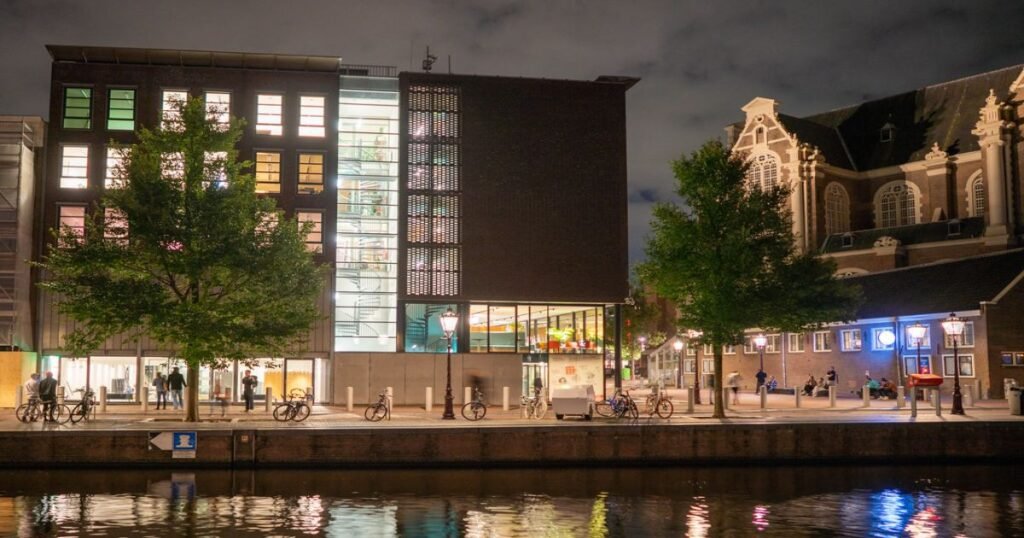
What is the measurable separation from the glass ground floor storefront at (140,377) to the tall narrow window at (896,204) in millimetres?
58205

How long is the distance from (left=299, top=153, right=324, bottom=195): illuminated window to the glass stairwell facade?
4.29 ft

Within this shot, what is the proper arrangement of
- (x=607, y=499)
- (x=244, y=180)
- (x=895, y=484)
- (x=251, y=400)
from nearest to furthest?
(x=607, y=499), (x=895, y=484), (x=244, y=180), (x=251, y=400)

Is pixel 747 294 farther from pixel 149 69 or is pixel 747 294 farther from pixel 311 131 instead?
pixel 149 69

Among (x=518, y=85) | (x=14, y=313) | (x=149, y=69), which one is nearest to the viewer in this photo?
(x=14, y=313)

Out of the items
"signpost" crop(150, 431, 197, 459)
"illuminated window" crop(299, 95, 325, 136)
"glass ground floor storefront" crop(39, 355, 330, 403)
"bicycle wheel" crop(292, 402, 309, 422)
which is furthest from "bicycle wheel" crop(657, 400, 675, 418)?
"illuminated window" crop(299, 95, 325, 136)

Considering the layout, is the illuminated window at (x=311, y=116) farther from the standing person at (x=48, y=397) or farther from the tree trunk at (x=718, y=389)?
the tree trunk at (x=718, y=389)

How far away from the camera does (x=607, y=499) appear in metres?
25.8

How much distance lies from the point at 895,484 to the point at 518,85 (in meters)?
30.5

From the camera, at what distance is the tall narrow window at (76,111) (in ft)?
160

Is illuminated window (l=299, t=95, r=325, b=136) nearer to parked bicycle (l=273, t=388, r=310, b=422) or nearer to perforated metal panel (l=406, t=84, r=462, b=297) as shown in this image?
perforated metal panel (l=406, t=84, r=462, b=297)

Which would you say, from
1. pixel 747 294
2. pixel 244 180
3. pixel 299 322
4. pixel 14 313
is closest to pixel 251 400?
pixel 299 322

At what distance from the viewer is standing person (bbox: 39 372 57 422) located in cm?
3528

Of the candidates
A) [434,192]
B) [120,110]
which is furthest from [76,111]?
[434,192]

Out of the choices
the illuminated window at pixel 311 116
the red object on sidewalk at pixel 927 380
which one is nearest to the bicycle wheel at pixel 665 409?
the red object on sidewalk at pixel 927 380
